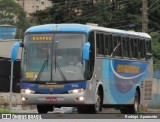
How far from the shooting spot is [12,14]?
11800 centimetres

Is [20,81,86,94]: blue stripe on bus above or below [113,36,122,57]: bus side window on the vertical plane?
below

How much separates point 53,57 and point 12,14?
326ft

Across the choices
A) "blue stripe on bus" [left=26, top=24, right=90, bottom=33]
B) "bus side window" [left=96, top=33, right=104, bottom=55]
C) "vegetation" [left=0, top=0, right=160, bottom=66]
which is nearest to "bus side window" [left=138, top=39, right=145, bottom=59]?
"bus side window" [left=96, top=33, right=104, bottom=55]

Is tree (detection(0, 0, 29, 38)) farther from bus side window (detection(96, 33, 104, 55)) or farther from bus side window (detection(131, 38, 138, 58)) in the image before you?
bus side window (detection(96, 33, 104, 55))

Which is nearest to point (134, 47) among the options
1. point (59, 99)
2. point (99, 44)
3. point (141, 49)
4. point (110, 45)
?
point (141, 49)

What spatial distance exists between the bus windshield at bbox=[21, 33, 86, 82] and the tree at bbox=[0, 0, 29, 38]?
9075cm

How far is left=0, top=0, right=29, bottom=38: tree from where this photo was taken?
367ft

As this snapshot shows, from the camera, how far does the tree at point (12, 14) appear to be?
112 meters

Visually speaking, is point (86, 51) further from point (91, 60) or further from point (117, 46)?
point (117, 46)

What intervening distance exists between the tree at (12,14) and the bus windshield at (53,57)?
90750 mm

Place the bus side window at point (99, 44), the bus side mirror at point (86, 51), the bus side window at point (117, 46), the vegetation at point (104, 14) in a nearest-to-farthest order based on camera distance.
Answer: the bus side mirror at point (86, 51) → the bus side window at point (99, 44) → the bus side window at point (117, 46) → the vegetation at point (104, 14)

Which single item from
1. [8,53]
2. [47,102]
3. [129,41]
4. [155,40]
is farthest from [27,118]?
[155,40]

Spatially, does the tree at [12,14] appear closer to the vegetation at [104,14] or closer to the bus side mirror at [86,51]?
the vegetation at [104,14]

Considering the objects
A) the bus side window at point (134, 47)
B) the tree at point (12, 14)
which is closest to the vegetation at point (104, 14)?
the bus side window at point (134, 47)
